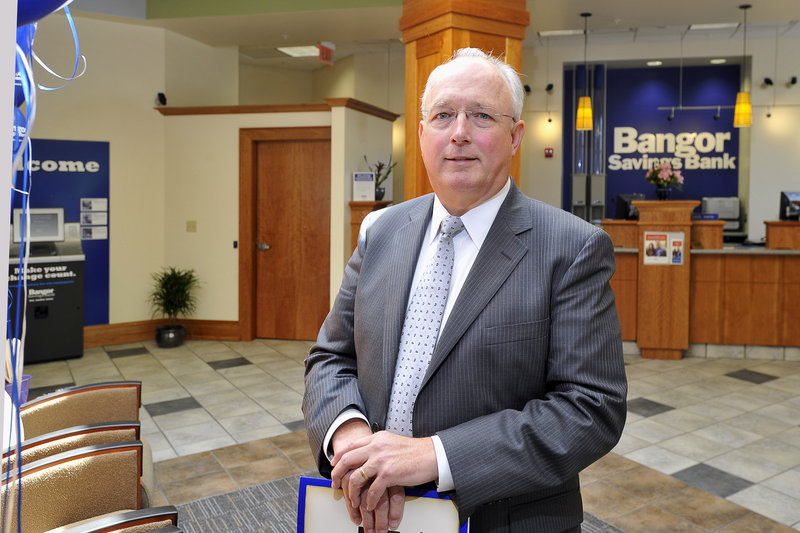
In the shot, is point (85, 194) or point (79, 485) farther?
point (85, 194)

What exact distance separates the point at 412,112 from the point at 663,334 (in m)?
3.86

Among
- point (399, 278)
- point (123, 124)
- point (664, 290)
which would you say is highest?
point (123, 124)

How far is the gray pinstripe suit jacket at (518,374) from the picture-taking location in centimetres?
120

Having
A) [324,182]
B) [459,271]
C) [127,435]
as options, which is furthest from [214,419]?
[459,271]

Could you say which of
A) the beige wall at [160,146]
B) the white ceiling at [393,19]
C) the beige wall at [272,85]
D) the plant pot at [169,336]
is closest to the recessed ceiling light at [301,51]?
the beige wall at [272,85]

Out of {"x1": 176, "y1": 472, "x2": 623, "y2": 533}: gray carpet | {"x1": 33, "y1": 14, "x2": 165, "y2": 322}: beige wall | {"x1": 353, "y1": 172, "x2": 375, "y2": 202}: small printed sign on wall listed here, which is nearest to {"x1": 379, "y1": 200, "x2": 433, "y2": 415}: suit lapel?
A: {"x1": 176, "y1": 472, "x2": 623, "y2": 533}: gray carpet

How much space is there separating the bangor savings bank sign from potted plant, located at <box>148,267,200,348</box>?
781cm

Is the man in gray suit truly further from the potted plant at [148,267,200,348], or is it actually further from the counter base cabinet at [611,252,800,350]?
the potted plant at [148,267,200,348]

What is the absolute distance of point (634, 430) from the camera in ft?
15.1

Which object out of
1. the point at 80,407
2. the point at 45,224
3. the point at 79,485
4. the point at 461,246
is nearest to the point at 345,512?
the point at 461,246

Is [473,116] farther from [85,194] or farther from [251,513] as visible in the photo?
[85,194]

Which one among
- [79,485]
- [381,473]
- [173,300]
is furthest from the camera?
[173,300]

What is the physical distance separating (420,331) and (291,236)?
6367 millimetres

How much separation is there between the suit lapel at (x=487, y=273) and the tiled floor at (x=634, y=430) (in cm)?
239
